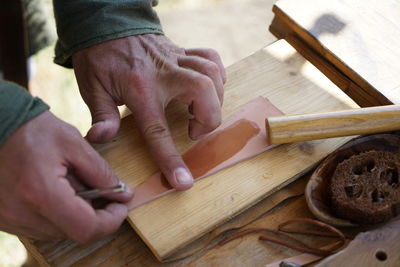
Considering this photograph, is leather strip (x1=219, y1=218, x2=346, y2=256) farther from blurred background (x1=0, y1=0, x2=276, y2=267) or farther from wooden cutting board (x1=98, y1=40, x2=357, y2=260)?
blurred background (x1=0, y1=0, x2=276, y2=267)

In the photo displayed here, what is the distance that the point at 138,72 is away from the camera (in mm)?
1175

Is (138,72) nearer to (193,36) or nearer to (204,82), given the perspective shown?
(204,82)

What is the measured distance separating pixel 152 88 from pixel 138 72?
6 centimetres

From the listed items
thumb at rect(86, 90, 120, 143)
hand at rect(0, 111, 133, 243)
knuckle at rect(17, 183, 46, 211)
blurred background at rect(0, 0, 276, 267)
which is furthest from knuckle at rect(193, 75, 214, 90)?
blurred background at rect(0, 0, 276, 267)

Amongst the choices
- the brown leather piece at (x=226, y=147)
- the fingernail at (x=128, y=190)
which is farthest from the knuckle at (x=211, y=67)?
the fingernail at (x=128, y=190)

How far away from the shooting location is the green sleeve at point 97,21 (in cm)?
122

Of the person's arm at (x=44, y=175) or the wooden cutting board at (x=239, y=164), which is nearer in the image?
the person's arm at (x=44, y=175)

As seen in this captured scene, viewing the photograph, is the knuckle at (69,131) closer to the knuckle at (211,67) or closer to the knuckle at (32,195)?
the knuckle at (32,195)

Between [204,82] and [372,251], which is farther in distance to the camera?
[204,82]

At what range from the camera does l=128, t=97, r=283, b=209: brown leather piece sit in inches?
41.7

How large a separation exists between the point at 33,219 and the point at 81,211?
→ 104mm

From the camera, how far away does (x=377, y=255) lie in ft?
3.03

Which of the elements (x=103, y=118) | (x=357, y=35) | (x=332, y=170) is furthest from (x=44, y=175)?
(x=357, y=35)

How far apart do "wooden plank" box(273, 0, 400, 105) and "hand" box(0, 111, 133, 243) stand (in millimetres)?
724
